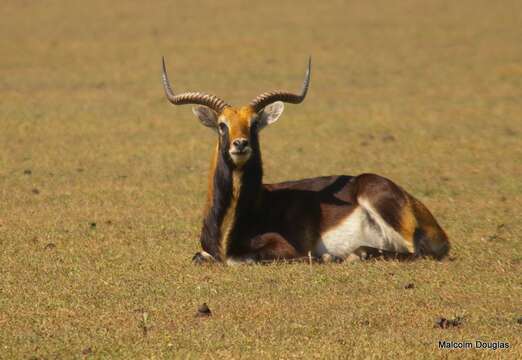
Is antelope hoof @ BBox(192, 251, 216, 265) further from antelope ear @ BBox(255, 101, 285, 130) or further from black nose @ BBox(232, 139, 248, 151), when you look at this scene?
antelope ear @ BBox(255, 101, 285, 130)

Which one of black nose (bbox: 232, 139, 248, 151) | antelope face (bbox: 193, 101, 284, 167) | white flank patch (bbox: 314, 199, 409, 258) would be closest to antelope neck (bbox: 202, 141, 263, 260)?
antelope face (bbox: 193, 101, 284, 167)

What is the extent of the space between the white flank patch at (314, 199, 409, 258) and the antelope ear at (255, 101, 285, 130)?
121 cm

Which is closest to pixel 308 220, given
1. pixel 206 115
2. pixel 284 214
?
pixel 284 214

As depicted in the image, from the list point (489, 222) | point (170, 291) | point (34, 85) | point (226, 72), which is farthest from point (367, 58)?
point (170, 291)

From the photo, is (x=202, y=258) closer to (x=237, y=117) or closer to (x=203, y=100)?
(x=237, y=117)

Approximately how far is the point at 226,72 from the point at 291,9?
12363 mm

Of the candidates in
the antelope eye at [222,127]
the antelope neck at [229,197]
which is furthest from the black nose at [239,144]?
the antelope eye at [222,127]

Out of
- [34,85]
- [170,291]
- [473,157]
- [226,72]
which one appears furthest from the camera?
[226,72]

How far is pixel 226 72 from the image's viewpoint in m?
26.5

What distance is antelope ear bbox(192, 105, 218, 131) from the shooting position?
1071 cm

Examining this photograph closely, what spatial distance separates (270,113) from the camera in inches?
432

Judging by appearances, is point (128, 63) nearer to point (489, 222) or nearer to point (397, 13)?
point (397, 13)

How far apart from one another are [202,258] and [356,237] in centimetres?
146

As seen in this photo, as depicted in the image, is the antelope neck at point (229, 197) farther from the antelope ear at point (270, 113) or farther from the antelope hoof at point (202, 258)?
the antelope ear at point (270, 113)
